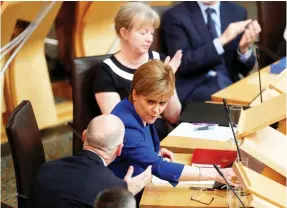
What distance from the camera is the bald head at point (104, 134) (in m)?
1.60

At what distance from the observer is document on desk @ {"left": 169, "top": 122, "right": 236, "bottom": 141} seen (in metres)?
2.22

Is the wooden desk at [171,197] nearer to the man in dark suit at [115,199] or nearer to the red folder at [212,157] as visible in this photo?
the red folder at [212,157]

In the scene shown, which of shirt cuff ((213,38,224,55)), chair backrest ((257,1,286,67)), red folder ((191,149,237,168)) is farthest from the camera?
chair backrest ((257,1,286,67))

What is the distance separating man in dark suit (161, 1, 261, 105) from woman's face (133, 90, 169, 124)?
1.22 meters

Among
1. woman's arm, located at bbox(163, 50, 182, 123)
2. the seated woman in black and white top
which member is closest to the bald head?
the seated woman in black and white top

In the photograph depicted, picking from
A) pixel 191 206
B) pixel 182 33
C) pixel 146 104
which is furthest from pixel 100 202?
pixel 182 33

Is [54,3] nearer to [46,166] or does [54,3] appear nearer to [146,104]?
[146,104]

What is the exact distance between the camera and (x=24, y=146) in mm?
1904

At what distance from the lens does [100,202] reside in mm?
1094

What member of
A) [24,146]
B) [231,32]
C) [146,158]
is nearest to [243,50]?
[231,32]

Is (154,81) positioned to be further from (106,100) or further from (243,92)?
(243,92)

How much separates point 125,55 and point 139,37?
0.13m

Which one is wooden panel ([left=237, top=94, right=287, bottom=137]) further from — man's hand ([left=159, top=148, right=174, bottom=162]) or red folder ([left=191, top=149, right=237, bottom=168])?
A: man's hand ([left=159, top=148, right=174, bottom=162])

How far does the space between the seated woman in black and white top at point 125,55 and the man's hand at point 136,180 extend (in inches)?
30.0
